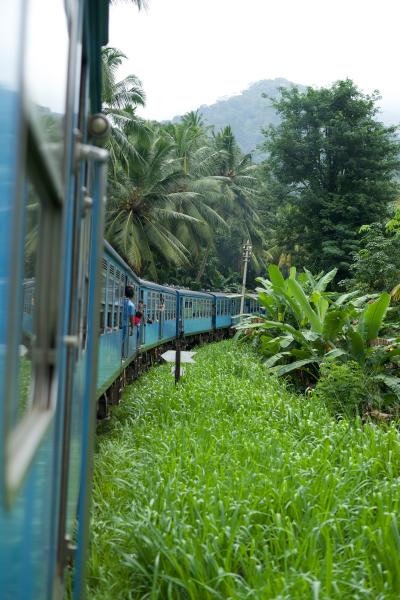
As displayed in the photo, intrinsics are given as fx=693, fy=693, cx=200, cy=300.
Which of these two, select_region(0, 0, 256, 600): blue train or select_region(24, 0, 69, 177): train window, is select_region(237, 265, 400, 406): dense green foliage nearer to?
select_region(0, 0, 256, 600): blue train

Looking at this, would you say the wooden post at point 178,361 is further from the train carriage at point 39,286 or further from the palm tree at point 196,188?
the palm tree at point 196,188

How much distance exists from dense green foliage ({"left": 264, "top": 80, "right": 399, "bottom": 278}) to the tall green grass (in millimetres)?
18870

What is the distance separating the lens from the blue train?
88 cm

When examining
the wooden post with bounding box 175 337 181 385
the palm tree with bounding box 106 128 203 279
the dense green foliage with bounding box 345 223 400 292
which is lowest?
the wooden post with bounding box 175 337 181 385

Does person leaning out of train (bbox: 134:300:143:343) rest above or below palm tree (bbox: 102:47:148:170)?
below

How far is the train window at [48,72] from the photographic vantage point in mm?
984

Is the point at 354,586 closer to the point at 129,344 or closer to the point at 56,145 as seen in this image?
the point at 56,145

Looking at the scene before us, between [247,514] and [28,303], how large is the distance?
293cm

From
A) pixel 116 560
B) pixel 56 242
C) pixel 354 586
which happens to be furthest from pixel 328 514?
pixel 56 242

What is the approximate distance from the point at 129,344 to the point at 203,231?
19881 millimetres

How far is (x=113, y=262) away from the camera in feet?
25.0

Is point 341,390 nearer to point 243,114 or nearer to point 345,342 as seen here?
point 345,342

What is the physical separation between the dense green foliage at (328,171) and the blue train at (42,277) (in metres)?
22.4

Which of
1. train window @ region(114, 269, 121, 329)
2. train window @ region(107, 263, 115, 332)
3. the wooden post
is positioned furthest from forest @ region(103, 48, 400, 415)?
train window @ region(107, 263, 115, 332)
